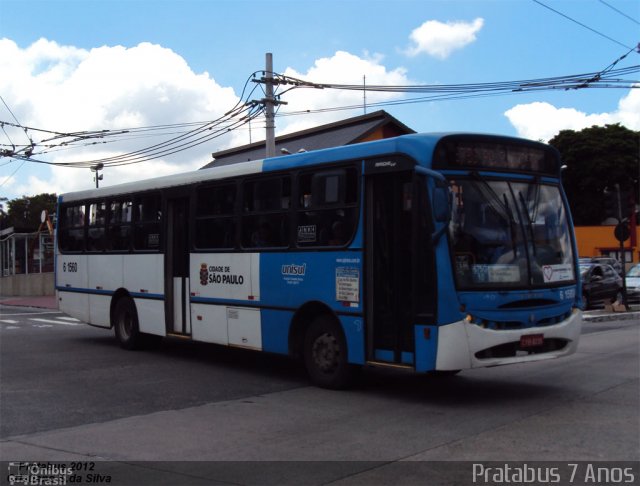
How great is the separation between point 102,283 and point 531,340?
950cm

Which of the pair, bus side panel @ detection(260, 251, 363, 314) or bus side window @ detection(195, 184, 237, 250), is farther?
bus side window @ detection(195, 184, 237, 250)

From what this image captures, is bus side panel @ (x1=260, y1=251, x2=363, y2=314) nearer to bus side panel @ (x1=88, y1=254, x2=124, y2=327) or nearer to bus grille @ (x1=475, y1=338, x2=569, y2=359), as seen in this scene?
bus grille @ (x1=475, y1=338, x2=569, y2=359)

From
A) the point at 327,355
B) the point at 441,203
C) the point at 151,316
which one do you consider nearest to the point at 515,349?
the point at 441,203

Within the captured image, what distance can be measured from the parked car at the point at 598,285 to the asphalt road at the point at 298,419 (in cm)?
1417

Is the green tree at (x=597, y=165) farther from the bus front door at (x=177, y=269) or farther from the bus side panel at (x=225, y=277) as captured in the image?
the bus side panel at (x=225, y=277)

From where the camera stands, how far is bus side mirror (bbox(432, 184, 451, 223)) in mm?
8117

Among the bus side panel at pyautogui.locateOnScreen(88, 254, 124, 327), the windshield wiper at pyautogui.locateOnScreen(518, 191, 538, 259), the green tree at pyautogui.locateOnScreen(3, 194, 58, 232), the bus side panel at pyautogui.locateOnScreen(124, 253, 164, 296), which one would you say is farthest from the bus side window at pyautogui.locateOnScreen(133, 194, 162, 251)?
the green tree at pyautogui.locateOnScreen(3, 194, 58, 232)

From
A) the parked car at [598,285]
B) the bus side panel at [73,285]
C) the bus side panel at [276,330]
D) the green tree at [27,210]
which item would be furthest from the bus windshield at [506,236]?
the green tree at [27,210]

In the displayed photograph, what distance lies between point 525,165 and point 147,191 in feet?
24.2

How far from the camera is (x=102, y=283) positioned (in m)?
14.9

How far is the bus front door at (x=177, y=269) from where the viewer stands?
1266cm

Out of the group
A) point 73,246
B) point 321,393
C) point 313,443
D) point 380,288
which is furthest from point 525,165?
point 73,246

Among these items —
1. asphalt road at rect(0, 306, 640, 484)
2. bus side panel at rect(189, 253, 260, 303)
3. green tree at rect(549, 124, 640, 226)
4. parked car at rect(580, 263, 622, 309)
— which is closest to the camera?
asphalt road at rect(0, 306, 640, 484)

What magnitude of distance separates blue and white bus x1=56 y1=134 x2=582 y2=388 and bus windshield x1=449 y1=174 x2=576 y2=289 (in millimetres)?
17
